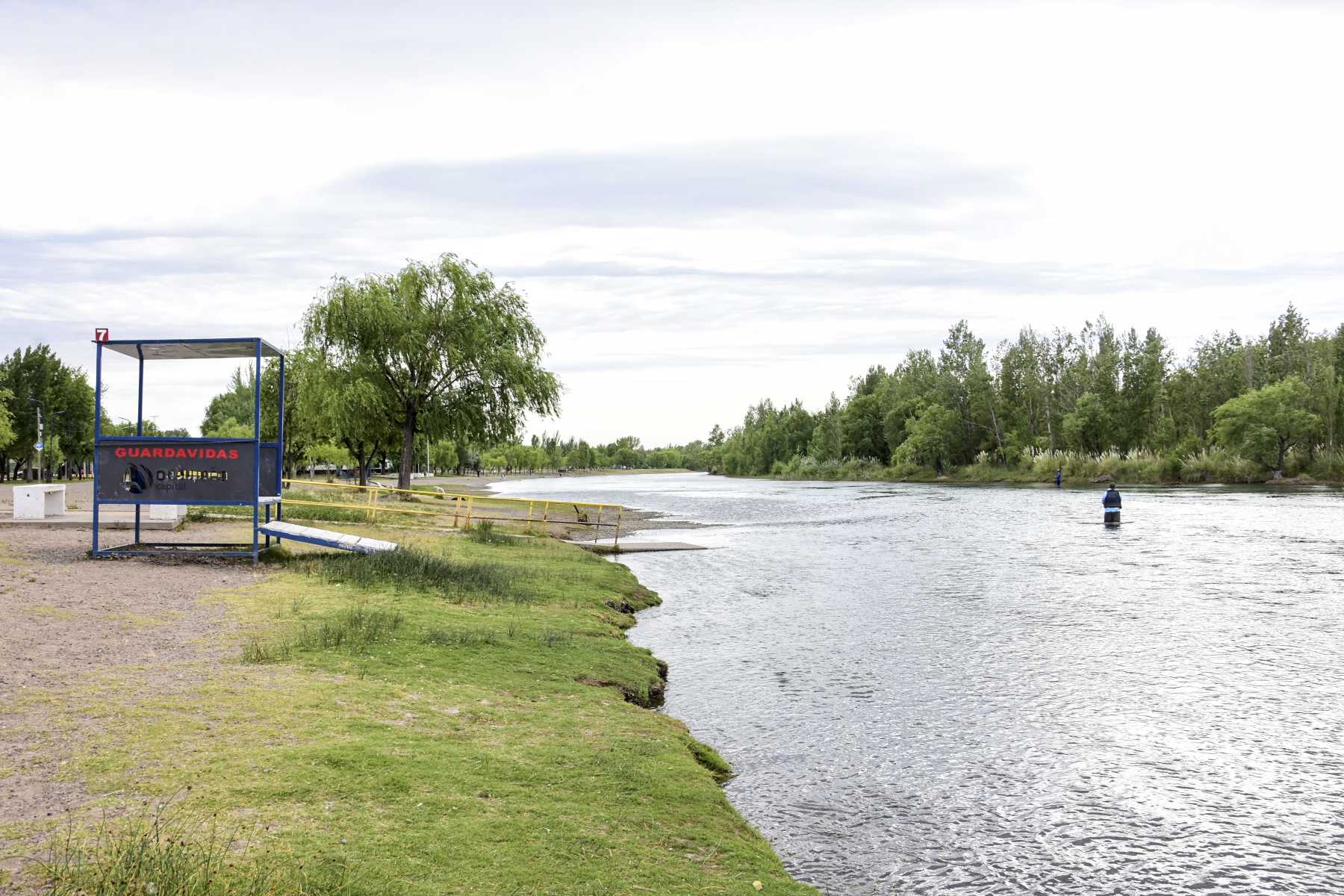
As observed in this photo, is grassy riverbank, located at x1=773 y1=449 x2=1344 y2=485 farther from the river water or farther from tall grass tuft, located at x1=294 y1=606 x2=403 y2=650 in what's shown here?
tall grass tuft, located at x1=294 y1=606 x2=403 y2=650

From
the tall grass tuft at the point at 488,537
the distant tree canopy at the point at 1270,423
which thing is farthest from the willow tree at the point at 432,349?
the distant tree canopy at the point at 1270,423

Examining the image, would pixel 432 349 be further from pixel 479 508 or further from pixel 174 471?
pixel 174 471

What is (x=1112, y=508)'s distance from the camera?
4397 centimetres

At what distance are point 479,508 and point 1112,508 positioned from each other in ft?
98.8

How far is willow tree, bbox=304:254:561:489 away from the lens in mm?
47656

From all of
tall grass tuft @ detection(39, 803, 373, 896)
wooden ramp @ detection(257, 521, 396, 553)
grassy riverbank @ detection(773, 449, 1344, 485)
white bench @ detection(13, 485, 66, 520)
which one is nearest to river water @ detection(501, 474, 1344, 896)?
tall grass tuft @ detection(39, 803, 373, 896)

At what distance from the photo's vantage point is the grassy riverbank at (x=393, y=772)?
5.99m

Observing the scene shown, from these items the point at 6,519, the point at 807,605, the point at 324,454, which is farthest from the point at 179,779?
the point at 324,454

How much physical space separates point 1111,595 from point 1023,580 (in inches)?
124

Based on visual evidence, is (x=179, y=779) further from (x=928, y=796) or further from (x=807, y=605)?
(x=807, y=605)

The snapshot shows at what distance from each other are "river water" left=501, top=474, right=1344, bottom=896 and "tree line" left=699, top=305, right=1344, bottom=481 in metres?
62.5

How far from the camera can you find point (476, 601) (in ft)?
56.5

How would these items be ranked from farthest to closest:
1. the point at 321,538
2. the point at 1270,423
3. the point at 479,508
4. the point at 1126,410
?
1. the point at 1126,410
2. the point at 1270,423
3. the point at 479,508
4. the point at 321,538

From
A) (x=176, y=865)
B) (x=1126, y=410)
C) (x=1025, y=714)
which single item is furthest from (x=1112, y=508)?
(x=1126, y=410)
